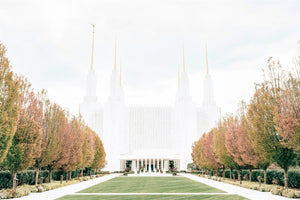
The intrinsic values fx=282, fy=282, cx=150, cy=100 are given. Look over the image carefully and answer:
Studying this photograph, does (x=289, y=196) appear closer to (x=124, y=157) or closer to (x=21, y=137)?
(x=21, y=137)

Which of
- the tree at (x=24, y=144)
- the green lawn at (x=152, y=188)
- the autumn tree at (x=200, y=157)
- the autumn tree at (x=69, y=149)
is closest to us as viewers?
the tree at (x=24, y=144)

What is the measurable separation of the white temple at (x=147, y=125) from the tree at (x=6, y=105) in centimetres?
7144

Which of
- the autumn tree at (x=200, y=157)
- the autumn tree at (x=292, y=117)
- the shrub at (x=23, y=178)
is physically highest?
the autumn tree at (x=292, y=117)

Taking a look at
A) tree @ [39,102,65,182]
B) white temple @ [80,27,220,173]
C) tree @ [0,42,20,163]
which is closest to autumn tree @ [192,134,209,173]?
tree @ [39,102,65,182]

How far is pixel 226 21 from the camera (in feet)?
114

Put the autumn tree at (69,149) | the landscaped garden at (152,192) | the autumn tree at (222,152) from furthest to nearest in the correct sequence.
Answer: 1. the autumn tree at (222,152)
2. the autumn tree at (69,149)
3. the landscaped garden at (152,192)

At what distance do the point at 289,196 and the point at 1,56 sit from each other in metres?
17.7

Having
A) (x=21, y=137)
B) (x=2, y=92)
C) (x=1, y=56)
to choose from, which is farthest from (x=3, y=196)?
(x=1, y=56)

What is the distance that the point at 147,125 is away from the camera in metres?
116

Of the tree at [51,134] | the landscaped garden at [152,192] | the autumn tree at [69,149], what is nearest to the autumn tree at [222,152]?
the landscaped garden at [152,192]

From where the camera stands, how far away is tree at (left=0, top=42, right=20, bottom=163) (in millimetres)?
14383

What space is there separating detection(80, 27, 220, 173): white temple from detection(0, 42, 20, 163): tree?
71435 mm

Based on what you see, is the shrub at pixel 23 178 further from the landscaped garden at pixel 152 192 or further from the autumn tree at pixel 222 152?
the autumn tree at pixel 222 152

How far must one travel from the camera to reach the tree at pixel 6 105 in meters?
14.4
